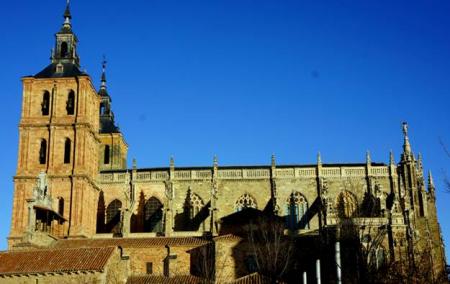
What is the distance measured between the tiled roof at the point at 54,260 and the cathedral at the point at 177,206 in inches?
5.8

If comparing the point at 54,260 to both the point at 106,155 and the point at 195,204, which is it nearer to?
the point at 195,204

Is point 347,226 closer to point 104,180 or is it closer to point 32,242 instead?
point 32,242

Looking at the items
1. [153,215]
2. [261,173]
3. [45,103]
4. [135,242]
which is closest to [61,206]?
[153,215]

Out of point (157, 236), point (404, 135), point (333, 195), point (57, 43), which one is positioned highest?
point (57, 43)

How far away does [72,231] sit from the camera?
56656 mm

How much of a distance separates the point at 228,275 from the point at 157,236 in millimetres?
9432

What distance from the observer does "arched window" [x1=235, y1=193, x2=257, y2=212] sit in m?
59.5

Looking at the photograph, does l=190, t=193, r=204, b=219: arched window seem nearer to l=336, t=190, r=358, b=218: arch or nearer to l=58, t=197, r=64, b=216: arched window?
l=58, t=197, r=64, b=216: arched window

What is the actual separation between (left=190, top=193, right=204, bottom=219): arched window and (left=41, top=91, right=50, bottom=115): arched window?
1573 centimetres

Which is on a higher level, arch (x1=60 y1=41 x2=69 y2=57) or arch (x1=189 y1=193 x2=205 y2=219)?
arch (x1=60 y1=41 x2=69 y2=57)

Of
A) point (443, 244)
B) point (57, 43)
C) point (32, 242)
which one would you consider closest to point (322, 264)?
point (443, 244)

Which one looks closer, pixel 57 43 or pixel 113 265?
pixel 113 265

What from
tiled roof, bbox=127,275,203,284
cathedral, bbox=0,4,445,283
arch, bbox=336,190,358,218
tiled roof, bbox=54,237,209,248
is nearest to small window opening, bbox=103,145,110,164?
cathedral, bbox=0,4,445,283

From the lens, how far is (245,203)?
196 feet
